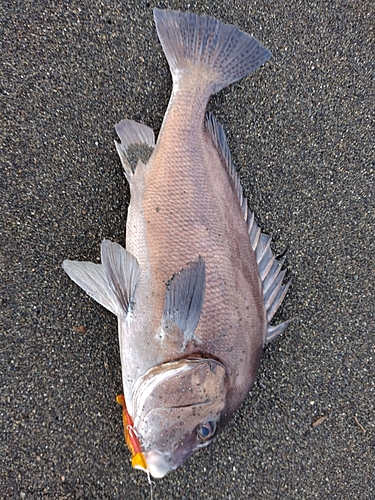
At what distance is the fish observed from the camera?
1335 millimetres

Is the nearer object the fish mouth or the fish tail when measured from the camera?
the fish mouth

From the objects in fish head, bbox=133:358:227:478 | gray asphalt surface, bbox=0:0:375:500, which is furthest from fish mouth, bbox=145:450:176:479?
gray asphalt surface, bbox=0:0:375:500

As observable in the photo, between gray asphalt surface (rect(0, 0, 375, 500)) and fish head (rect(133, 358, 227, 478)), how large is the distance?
45cm

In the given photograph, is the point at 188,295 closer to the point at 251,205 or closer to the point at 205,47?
the point at 251,205

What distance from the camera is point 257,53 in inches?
67.9

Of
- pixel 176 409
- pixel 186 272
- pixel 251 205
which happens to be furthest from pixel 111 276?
pixel 251 205

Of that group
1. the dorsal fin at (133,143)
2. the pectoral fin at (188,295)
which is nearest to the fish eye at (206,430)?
the pectoral fin at (188,295)

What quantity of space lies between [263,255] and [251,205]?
1.25 feet

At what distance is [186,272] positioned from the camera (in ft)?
4.38

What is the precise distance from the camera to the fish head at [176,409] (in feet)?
4.28

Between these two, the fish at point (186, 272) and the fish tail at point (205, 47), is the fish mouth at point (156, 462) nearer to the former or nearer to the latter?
the fish at point (186, 272)

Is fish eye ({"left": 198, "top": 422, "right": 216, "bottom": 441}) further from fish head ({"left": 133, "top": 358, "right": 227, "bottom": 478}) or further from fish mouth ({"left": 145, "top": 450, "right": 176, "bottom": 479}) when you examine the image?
fish mouth ({"left": 145, "top": 450, "right": 176, "bottom": 479})

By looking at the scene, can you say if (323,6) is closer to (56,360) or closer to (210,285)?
(210,285)

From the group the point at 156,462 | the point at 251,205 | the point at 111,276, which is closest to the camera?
the point at 156,462
